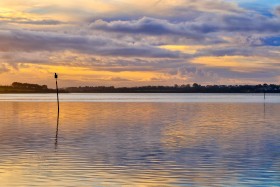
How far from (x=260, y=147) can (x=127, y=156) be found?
34.4ft

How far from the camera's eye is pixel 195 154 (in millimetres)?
33750

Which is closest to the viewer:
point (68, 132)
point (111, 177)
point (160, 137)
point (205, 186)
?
point (205, 186)

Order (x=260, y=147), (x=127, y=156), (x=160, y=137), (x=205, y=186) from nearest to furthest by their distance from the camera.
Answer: (x=205, y=186) → (x=127, y=156) → (x=260, y=147) → (x=160, y=137)

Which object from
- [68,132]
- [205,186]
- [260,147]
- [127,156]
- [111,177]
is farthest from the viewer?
[68,132]

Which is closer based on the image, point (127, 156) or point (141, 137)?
point (127, 156)

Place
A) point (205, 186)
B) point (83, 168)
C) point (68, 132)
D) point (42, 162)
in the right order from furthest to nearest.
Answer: point (68, 132)
point (42, 162)
point (83, 168)
point (205, 186)

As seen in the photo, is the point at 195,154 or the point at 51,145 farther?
the point at 51,145

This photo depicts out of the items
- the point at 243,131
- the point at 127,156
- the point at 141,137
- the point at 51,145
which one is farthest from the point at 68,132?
the point at 127,156

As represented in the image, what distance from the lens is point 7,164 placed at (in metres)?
29.3

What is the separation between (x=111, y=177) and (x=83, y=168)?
320 cm

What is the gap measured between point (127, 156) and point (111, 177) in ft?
26.1

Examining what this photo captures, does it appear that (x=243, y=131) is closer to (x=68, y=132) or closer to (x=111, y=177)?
(x=68, y=132)

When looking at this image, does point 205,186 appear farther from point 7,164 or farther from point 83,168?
point 7,164

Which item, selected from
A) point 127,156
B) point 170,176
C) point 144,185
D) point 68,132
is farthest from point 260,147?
point 68,132
